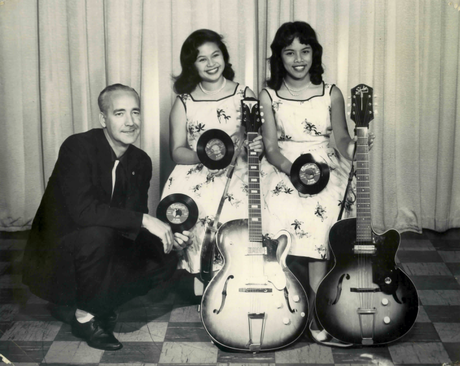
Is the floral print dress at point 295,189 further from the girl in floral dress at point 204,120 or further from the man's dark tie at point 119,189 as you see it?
the man's dark tie at point 119,189

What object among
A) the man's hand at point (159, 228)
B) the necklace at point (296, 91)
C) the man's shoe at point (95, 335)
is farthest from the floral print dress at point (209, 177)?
the man's shoe at point (95, 335)

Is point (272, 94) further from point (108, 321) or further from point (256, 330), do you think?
point (108, 321)

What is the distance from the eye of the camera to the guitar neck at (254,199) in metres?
2.56

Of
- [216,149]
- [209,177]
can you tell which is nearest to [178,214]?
[209,177]

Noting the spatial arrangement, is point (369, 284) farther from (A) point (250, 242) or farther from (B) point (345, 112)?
(B) point (345, 112)

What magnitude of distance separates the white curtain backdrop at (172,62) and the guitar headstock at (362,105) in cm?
21

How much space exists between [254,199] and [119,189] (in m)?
0.67

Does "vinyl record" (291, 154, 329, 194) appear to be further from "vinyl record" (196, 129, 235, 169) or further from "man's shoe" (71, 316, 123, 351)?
"man's shoe" (71, 316, 123, 351)

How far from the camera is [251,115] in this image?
2.63 m

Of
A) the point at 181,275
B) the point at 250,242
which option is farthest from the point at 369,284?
the point at 181,275

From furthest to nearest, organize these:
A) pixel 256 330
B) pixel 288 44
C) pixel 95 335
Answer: pixel 288 44 < pixel 95 335 < pixel 256 330

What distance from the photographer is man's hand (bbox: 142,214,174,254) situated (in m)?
2.73

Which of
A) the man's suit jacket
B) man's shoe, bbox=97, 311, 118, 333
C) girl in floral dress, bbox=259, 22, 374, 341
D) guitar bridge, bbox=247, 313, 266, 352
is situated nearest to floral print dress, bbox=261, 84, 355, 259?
girl in floral dress, bbox=259, 22, 374, 341

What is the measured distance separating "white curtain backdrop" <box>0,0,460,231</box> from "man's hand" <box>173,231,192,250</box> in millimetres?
197
